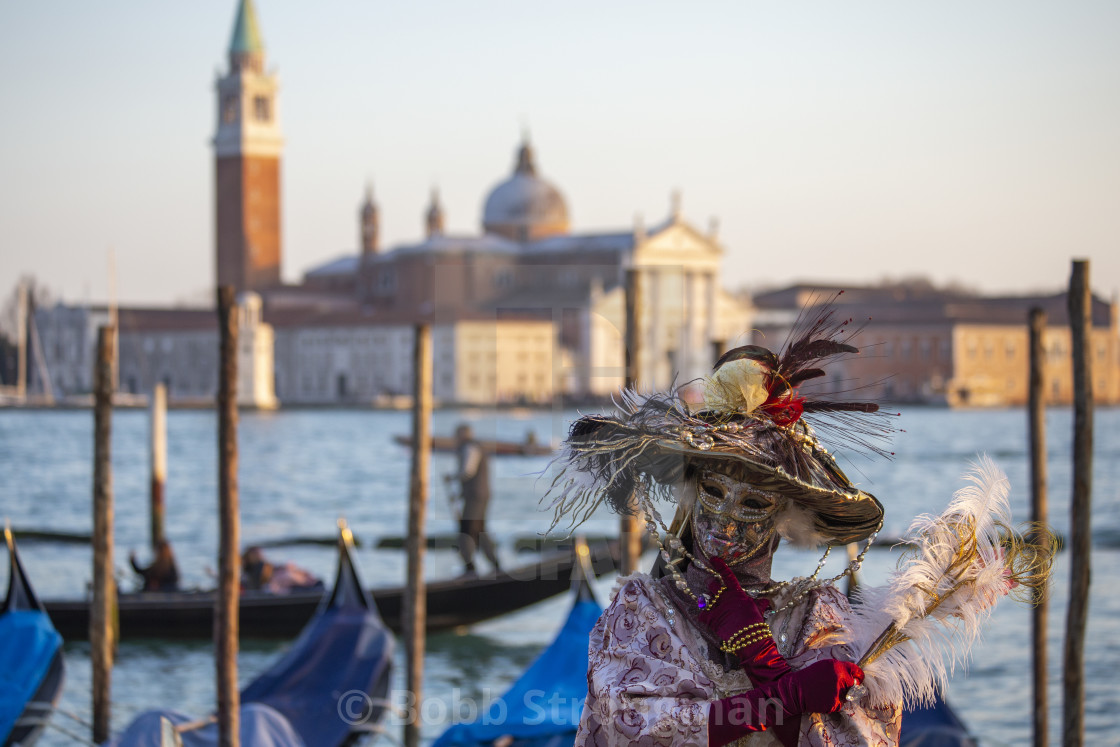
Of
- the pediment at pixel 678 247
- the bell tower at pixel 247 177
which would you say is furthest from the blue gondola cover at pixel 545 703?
the bell tower at pixel 247 177

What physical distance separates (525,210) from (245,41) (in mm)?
10864

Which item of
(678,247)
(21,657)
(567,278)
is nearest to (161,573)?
(21,657)

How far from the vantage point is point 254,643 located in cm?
757

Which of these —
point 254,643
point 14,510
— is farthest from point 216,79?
point 254,643

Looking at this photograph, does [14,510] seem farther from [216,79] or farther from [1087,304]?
[216,79]

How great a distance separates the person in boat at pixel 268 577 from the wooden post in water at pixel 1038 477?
4.00m

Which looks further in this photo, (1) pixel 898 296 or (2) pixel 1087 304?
(1) pixel 898 296

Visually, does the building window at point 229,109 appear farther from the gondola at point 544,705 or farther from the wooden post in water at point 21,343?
the gondola at point 544,705

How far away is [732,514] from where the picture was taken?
1.30m

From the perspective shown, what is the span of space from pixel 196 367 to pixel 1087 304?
40.3m

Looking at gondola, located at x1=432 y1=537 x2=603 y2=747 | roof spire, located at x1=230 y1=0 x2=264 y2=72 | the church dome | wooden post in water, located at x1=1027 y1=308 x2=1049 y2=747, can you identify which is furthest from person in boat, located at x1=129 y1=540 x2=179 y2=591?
roof spire, located at x1=230 y1=0 x2=264 y2=72

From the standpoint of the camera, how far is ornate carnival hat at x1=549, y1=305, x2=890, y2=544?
1279 mm

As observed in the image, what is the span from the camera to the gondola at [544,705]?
3.86m

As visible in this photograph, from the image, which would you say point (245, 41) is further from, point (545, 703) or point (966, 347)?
point (545, 703)
